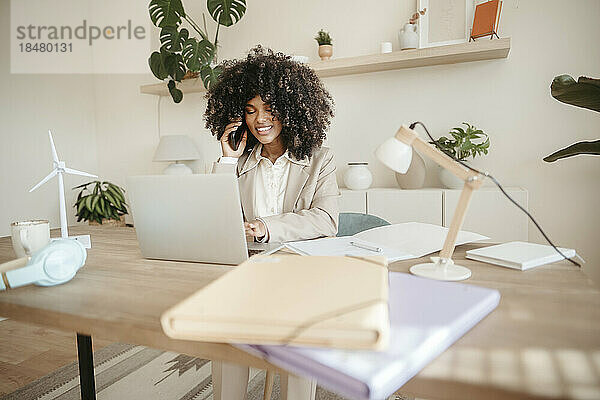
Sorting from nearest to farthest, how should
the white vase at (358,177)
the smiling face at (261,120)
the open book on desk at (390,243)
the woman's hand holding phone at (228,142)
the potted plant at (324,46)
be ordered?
the open book on desk at (390,243) < the smiling face at (261,120) < the woman's hand holding phone at (228,142) < the white vase at (358,177) < the potted plant at (324,46)

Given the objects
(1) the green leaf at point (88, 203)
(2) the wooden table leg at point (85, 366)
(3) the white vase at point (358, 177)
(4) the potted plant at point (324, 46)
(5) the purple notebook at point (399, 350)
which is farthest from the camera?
(1) the green leaf at point (88, 203)

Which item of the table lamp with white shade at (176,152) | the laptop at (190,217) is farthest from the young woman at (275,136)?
the table lamp with white shade at (176,152)

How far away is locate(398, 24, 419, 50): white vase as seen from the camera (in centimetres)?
289

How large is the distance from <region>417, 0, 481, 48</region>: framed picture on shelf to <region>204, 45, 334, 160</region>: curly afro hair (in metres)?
1.32

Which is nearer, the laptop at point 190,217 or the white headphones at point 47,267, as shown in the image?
the white headphones at point 47,267

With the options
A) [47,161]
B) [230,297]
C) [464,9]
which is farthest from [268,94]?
[47,161]

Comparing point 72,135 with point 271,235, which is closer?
point 271,235

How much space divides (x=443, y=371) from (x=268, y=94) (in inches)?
52.7

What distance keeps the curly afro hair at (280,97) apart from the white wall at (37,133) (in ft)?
8.76

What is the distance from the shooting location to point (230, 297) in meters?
0.59

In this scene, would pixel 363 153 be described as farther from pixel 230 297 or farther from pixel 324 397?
pixel 230 297

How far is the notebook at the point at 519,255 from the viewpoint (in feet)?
3.01

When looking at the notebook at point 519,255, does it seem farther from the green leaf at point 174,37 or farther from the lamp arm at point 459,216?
the green leaf at point 174,37

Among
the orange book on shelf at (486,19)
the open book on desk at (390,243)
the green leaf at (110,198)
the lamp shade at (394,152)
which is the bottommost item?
the green leaf at (110,198)
